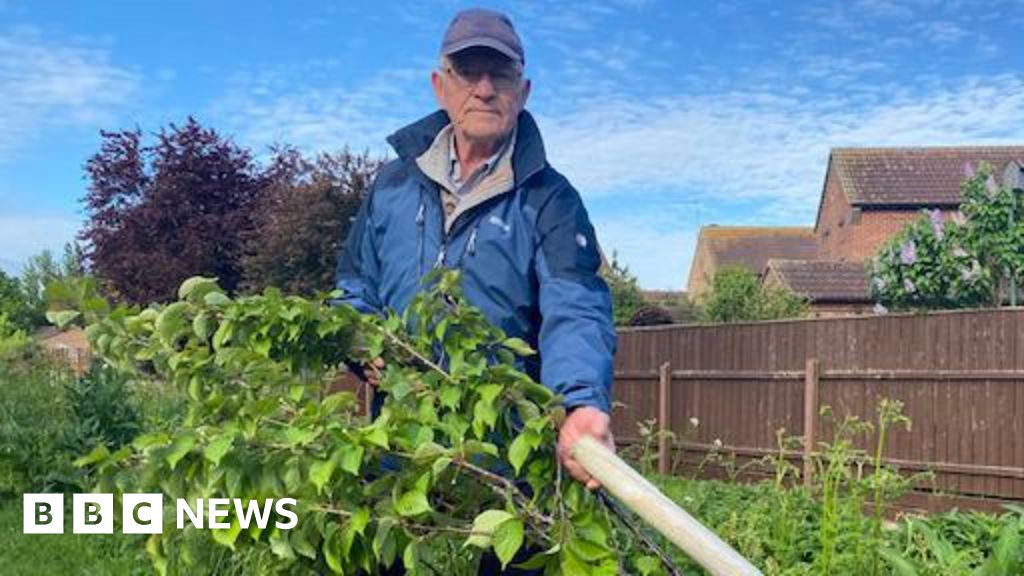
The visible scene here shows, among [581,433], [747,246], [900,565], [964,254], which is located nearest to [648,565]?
[581,433]

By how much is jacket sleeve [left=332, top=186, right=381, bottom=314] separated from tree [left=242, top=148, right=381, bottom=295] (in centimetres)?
1593

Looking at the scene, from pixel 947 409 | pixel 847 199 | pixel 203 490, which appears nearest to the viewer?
pixel 203 490

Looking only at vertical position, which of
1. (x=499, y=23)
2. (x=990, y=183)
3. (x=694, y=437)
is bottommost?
(x=694, y=437)

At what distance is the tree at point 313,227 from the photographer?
18688 millimetres

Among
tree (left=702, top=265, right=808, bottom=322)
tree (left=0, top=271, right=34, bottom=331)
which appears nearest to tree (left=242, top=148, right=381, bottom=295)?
tree (left=702, top=265, right=808, bottom=322)

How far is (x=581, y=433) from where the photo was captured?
1745 mm

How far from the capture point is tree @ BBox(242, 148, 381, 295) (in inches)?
736

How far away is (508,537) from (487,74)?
112 centimetres

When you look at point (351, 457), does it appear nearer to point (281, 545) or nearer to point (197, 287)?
point (281, 545)

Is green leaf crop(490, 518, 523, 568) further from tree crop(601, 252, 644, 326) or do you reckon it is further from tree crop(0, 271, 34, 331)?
tree crop(0, 271, 34, 331)

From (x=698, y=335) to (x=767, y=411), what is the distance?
154cm

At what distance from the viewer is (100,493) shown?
1.85 metres

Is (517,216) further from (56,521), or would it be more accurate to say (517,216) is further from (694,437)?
(694,437)

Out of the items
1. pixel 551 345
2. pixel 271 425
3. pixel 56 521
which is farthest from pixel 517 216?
pixel 56 521
